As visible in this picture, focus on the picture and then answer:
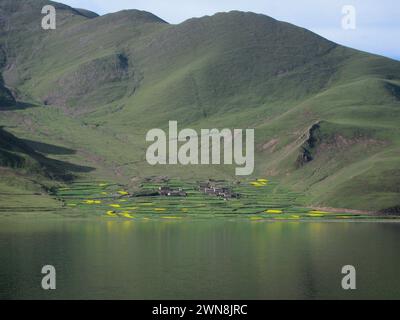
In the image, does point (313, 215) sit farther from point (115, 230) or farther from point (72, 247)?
point (72, 247)

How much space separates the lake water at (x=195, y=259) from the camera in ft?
308

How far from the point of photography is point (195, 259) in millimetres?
118312

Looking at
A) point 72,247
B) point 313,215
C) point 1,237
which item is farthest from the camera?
point 313,215

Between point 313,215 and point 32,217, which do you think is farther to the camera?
point 313,215

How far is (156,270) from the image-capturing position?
10706cm

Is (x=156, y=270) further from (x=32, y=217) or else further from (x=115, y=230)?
(x=32, y=217)

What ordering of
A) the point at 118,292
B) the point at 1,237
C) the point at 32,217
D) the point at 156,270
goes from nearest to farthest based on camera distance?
the point at 118,292, the point at 156,270, the point at 1,237, the point at 32,217

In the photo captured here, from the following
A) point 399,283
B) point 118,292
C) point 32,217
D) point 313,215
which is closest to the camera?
point 118,292

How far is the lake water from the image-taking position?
93812 mm

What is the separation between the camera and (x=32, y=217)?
180 metres

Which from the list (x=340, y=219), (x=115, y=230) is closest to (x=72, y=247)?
(x=115, y=230)

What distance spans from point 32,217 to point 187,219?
127 feet
